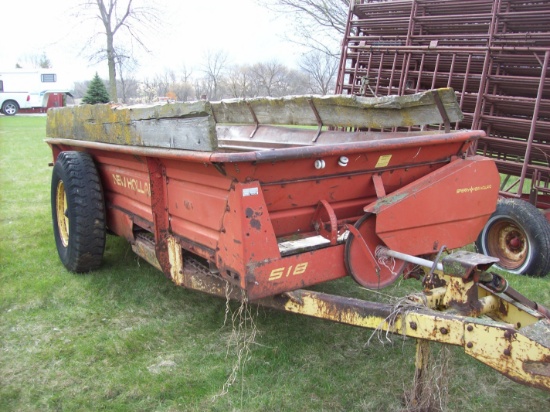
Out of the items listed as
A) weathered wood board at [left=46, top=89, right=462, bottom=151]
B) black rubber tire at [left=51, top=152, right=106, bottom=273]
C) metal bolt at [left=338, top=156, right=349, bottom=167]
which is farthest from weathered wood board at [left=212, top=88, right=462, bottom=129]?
black rubber tire at [left=51, top=152, right=106, bottom=273]

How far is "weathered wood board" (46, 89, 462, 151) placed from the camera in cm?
291

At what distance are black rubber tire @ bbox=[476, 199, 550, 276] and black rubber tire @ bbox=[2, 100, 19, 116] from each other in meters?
35.9

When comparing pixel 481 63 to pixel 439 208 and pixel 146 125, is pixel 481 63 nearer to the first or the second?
pixel 439 208

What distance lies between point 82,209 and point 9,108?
34980 millimetres

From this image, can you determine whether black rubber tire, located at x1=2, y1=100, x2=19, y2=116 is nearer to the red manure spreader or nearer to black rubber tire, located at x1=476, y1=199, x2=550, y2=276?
the red manure spreader

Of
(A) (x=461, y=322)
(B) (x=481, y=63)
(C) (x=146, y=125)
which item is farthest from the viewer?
(B) (x=481, y=63)

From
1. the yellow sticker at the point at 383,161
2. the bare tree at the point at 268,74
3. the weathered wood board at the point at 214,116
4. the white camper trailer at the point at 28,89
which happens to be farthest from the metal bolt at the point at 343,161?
the white camper trailer at the point at 28,89

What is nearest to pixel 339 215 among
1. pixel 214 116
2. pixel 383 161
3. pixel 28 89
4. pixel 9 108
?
pixel 383 161

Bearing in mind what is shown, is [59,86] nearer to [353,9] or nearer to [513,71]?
[353,9]

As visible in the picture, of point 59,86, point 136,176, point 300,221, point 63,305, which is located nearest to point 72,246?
point 63,305

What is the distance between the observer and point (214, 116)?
10.4 ft

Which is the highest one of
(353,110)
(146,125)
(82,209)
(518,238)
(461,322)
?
(353,110)

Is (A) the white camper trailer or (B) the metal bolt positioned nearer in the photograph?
(B) the metal bolt

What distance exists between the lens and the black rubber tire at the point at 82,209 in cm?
429
